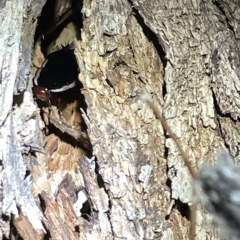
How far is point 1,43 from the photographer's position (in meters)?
1.08

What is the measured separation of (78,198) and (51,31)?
20.6 inches

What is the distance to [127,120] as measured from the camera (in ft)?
3.78

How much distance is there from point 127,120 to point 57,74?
383 mm

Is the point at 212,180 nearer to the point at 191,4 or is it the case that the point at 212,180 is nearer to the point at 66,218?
the point at 66,218

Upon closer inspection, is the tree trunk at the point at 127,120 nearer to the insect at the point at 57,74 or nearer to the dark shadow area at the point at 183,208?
the dark shadow area at the point at 183,208

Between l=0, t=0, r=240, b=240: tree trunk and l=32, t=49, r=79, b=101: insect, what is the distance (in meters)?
0.14

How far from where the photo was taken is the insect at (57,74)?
135 centimetres

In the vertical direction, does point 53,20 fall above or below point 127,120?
above

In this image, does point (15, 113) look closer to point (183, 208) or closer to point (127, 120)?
point (127, 120)

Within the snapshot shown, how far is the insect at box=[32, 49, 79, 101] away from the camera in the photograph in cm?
135

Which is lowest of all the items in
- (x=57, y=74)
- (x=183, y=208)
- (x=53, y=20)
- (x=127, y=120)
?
(x=183, y=208)

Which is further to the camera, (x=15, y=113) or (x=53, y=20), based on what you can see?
(x=53, y=20)

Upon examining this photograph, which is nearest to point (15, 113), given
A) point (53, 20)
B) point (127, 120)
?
point (127, 120)

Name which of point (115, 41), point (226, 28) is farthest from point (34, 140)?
point (226, 28)
